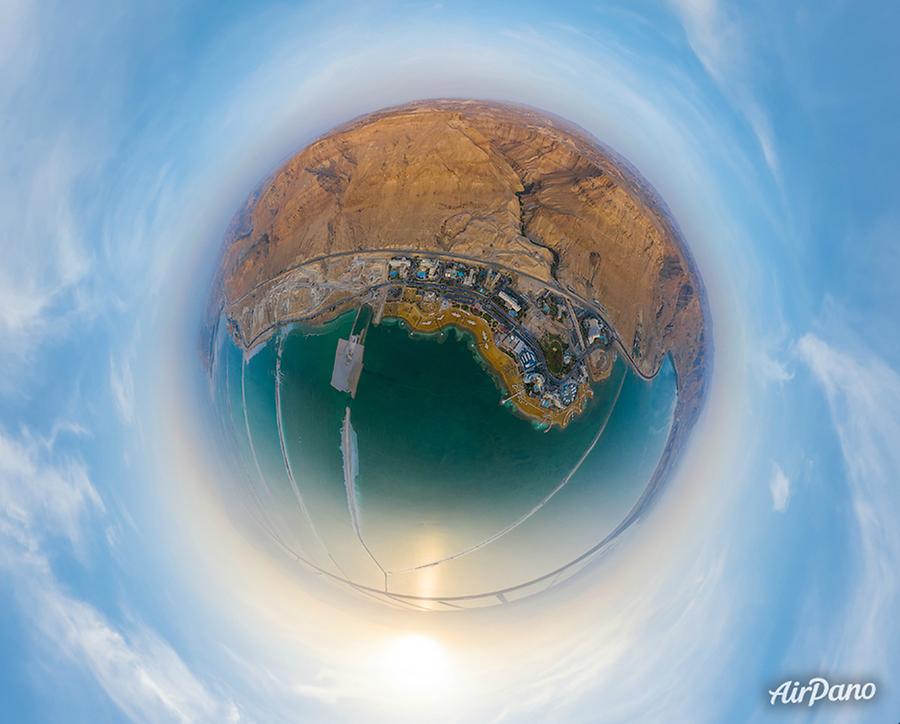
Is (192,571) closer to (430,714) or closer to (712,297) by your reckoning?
(430,714)

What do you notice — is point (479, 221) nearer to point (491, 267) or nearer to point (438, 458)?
point (491, 267)

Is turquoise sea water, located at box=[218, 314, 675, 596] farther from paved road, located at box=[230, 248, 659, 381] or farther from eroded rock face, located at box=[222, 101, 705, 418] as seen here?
eroded rock face, located at box=[222, 101, 705, 418]

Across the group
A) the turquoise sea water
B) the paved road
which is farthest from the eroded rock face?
the turquoise sea water

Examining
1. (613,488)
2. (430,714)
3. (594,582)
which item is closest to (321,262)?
(613,488)

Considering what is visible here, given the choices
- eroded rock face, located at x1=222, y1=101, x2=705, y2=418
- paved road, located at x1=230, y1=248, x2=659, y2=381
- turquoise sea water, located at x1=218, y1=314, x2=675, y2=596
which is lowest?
turquoise sea water, located at x1=218, y1=314, x2=675, y2=596

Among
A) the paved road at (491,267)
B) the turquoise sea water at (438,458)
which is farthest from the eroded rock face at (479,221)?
the turquoise sea water at (438,458)

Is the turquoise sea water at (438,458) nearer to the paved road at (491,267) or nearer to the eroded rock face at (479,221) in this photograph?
the paved road at (491,267)
